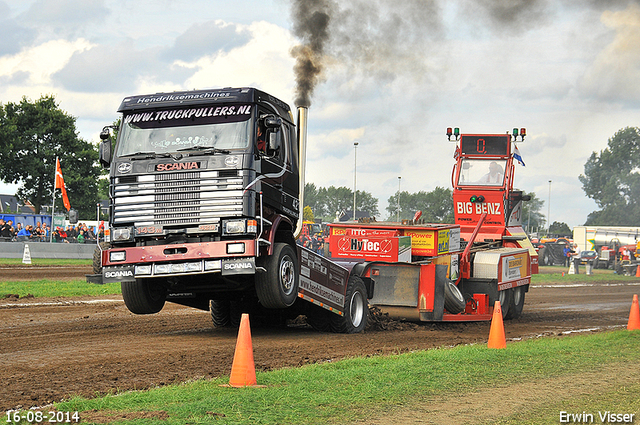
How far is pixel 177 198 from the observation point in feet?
34.2

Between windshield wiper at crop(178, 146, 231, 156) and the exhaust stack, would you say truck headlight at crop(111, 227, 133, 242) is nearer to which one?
windshield wiper at crop(178, 146, 231, 156)

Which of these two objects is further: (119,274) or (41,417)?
(119,274)

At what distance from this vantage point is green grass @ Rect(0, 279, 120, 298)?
18939mm

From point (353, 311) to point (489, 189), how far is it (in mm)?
6952

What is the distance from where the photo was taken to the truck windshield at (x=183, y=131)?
1055cm

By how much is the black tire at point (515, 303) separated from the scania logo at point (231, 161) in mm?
9568

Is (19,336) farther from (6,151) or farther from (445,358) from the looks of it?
(6,151)

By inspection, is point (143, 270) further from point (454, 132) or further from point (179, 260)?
point (454, 132)

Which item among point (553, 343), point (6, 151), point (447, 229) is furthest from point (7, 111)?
point (553, 343)

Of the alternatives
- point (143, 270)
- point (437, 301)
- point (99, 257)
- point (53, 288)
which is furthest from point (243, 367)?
point (53, 288)

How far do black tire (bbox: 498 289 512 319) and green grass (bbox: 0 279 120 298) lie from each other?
36.5 ft

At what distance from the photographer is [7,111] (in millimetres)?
58125

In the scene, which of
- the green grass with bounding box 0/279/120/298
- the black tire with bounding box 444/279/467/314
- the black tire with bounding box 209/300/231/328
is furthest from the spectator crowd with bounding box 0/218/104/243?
the black tire with bounding box 444/279/467/314

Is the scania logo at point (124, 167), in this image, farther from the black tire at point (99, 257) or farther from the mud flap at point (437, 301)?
the mud flap at point (437, 301)
